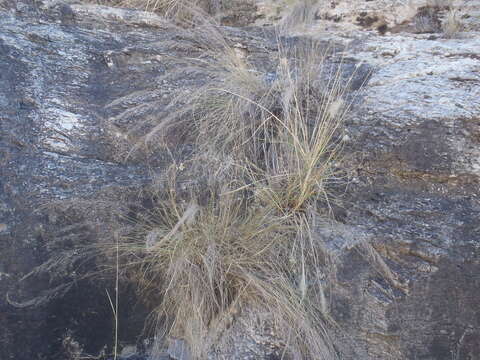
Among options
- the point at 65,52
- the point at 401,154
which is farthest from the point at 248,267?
the point at 65,52

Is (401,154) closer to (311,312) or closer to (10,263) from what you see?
(311,312)

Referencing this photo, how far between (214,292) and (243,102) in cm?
75

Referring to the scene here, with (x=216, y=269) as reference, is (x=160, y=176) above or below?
above

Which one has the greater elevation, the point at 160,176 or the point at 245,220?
the point at 160,176

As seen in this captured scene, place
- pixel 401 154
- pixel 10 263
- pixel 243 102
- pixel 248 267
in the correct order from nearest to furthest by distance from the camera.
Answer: pixel 10 263 → pixel 248 267 → pixel 401 154 → pixel 243 102

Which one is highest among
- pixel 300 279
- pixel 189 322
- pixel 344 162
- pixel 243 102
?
pixel 243 102

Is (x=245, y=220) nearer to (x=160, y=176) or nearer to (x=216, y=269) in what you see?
(x=216, y=269)

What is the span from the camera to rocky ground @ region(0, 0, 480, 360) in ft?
4.76

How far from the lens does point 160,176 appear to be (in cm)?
174

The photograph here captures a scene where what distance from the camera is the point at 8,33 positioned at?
2000 millimetres

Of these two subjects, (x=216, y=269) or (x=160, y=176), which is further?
(x=160, y=176)

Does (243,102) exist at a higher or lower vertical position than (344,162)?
higher

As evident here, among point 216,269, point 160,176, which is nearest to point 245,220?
point 216,269

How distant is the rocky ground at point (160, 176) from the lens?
57.1 inches
